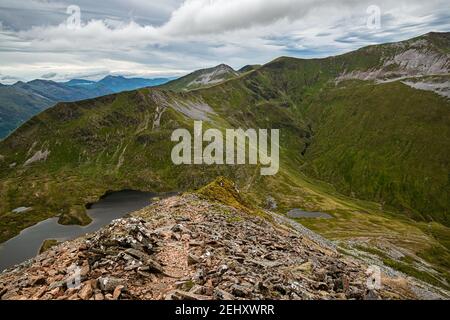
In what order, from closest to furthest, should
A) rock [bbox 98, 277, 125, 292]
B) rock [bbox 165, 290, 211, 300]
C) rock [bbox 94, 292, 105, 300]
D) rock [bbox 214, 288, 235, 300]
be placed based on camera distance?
rock [bbox 94, 292, 105, 300] < rock [bbox 165, 290, 211, 300] < rock [bbox 214, 288, 235, 300] < rock [bbox 98, 277, 125, 292]

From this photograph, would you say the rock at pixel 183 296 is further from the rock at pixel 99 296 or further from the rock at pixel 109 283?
the rock at pixel 99 296

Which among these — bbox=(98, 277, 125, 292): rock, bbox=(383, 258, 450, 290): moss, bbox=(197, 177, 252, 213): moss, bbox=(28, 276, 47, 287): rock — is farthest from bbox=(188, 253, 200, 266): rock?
bbox=(383, 258, 450, 290): moss

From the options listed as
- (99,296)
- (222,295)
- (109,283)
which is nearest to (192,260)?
(222,295)

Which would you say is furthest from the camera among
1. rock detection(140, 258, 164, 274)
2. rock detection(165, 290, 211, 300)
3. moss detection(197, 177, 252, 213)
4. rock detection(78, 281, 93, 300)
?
moss detection(197, 177, 252, 213)

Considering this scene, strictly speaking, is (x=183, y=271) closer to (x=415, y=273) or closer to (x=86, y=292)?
(x=86, y=292)

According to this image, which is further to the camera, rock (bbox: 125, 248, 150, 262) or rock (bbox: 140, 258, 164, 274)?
rock (bbox: 125, 248, 150, 262)

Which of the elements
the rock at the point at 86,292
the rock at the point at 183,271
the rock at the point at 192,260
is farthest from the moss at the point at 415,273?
the rock at the point at 86,292

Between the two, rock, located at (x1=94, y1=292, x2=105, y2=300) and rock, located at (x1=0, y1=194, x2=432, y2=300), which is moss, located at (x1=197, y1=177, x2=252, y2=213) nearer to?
rock, located at (x1=0, y1=194, x2=432, y2=300)
